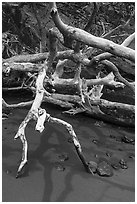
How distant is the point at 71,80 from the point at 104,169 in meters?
1.14

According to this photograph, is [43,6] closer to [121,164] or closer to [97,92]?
[97,92]

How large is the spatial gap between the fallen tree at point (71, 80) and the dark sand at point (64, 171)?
0.16 meters

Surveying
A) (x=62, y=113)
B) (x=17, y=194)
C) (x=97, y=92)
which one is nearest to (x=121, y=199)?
(x=17, y=194)

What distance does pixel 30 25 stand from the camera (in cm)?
510

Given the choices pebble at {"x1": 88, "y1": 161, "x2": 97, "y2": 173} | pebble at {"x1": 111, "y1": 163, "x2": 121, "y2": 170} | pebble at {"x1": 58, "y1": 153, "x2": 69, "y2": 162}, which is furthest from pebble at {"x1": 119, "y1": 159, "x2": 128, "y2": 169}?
pebble at {"x1": 58, "y1": 153, "x2": 69, "y2": 162}

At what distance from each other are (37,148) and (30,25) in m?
2.48

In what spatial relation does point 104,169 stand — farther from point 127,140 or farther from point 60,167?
point 127,140

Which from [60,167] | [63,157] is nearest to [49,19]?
[63,157]

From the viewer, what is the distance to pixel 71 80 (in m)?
3.65

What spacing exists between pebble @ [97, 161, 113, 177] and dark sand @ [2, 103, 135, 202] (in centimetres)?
5

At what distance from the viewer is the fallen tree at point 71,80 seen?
2.63 m

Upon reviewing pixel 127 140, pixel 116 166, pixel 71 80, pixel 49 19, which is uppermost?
pixel 49 19

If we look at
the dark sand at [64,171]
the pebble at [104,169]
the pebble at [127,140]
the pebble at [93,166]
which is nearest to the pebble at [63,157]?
the dark sand at [64,171]

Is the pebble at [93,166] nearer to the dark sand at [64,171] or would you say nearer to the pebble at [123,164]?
the dark sand at [64,171]
